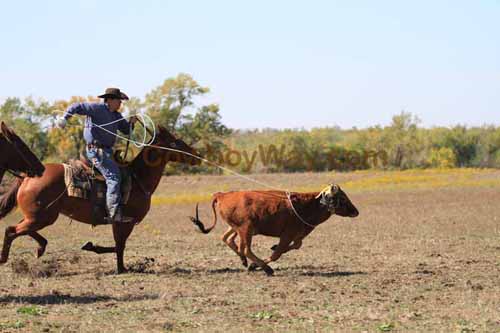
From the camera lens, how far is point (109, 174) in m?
13.4

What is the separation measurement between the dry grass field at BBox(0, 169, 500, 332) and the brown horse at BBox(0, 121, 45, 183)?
1712 millimetres

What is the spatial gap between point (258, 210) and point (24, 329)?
17.9 ft

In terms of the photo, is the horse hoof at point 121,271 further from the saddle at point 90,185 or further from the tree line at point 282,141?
the tree line at point 282,141

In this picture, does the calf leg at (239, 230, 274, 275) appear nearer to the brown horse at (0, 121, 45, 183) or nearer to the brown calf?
the brown calf

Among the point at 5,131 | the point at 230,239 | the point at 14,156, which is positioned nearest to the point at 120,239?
the point at 230,239

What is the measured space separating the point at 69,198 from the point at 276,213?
3431 millimetres

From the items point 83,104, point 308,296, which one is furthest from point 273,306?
point 83,104

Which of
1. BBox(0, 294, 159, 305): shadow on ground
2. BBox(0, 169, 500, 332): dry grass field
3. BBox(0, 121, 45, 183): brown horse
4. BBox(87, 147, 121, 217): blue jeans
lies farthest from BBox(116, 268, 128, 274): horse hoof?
BBox(0, 121, 45, 183): brown horse

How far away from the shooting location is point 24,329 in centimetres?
891

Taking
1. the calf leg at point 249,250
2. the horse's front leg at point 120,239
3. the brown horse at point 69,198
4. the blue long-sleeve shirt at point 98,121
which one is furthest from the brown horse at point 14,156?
the calf leg at point 249,250

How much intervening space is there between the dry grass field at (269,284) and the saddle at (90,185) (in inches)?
42.8

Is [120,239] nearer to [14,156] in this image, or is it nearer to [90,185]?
[90,185]

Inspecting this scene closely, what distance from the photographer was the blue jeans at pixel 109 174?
1339 centimetres

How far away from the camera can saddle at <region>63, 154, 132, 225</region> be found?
44.0 ft
